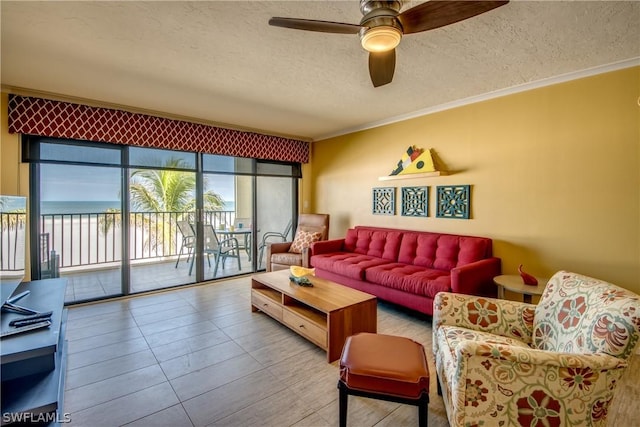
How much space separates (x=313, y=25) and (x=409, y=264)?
2.88 meters

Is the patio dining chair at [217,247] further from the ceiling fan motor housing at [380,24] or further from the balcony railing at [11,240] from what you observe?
the ceiling fan motor housing at [380,24]

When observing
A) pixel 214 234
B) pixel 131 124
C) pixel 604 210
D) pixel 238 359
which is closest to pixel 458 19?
pixel 604 210

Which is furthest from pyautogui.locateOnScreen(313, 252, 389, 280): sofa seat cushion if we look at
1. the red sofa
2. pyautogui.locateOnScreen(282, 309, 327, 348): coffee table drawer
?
pyautogui.locateOnScreen(282, 309, 327, 348): coffee table drawer

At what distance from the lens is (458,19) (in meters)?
1.63

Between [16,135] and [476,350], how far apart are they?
4572 millimetres

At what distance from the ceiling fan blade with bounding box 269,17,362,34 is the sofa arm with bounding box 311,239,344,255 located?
3.03m

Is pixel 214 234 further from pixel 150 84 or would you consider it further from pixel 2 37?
pixel 2 37

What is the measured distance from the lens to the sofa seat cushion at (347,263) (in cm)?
358

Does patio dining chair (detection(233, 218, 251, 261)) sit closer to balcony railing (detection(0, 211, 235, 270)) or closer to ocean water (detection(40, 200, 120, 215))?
balcony railing (detection(0, 211, 235, 270))

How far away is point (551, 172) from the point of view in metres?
2.92

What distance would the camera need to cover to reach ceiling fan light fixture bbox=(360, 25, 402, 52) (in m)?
1.66

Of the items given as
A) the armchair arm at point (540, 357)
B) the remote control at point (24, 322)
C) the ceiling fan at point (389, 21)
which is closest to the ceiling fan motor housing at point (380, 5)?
the ceiling fan at point (389, 21)

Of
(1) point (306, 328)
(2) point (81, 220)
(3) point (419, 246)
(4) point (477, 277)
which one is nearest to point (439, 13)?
(4) point (477, 277)

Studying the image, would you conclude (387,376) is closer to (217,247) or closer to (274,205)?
(217,247)
